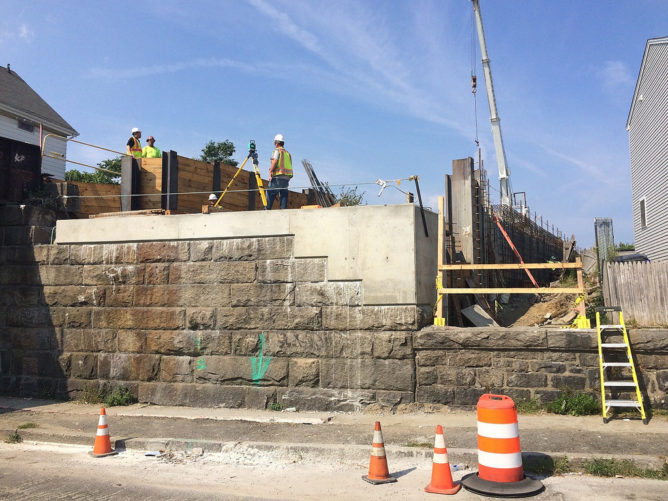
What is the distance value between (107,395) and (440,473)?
261 inches

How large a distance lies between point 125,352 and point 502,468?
688 centimetres

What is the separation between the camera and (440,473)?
5.34 meters

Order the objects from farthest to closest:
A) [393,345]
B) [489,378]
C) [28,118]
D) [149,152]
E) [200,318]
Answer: [28,118]
[149,152]
[200,318]
[393,345]
[489,378]

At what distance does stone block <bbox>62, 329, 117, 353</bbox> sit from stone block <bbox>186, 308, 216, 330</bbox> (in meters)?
1.56

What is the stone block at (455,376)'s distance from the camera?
8031 mm

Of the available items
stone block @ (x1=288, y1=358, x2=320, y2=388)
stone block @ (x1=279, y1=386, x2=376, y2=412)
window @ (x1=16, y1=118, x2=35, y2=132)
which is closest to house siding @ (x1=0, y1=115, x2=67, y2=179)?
window @ (x1=16, y1=118, x2=35, y2=132)

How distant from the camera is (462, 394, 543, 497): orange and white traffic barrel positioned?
17.2 ft

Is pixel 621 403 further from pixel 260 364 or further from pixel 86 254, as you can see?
pixel 86 254

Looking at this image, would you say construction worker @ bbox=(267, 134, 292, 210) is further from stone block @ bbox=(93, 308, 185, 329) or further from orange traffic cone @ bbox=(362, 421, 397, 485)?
orange traffic cone @ bbox=(362, 421, 397, 485)

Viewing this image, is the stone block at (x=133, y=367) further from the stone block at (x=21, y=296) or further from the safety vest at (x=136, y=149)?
the safety vest at (x=136, y=149)

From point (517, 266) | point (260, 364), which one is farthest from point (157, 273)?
point (517, 266)

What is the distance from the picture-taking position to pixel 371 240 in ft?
28.3

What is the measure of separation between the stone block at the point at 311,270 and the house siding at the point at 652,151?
1663 cm

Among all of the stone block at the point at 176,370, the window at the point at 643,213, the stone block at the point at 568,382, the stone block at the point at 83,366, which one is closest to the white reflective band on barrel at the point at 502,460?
the stone block at the point at 568,382
